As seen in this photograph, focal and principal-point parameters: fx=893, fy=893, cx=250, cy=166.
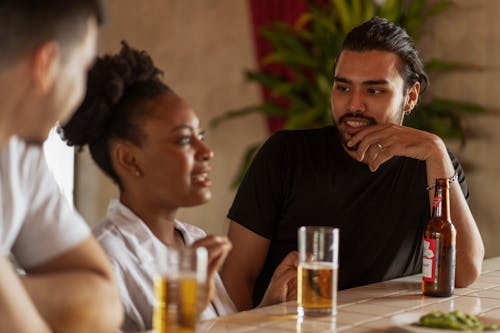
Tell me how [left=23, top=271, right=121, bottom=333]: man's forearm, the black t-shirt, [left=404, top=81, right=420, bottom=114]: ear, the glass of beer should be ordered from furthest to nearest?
[left=404, top=81, right=420, bottom=114]: ear → the black t-shirt → [left=23, top=271, right=121, bottom=333]: man's forearm → the glass of beer

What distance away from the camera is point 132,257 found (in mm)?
1932

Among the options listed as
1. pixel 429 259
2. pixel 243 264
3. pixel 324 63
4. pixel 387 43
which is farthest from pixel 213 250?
pixel 324 63

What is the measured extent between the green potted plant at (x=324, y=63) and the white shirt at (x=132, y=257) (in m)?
3.01

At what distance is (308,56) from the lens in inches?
204

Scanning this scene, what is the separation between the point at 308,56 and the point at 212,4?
103 cm

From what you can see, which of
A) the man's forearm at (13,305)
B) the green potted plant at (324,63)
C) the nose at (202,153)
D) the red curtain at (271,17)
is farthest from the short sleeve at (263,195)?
the red curtain at (271,17)

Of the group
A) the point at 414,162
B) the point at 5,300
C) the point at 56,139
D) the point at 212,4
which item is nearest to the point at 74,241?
the point at 5,300

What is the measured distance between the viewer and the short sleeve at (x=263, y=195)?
2.72 meters

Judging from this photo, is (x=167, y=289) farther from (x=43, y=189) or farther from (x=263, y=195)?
(x=263, y=195)

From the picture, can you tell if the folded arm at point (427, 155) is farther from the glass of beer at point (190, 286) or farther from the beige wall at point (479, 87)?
the beige wall at point (479, 87)

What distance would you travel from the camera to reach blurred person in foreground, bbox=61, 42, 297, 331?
2.00m

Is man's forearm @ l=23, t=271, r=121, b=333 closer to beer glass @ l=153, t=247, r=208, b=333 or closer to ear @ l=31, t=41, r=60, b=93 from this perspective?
beer glass @ l=153, t=247, r=208, b=333

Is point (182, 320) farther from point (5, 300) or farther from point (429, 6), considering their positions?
point (429, 6)

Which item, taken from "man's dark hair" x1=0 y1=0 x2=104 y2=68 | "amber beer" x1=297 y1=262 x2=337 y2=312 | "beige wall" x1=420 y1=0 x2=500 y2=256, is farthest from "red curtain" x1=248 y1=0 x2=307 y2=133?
"man's dark hair" x1=0 y1=0 x2=104 y2=68
